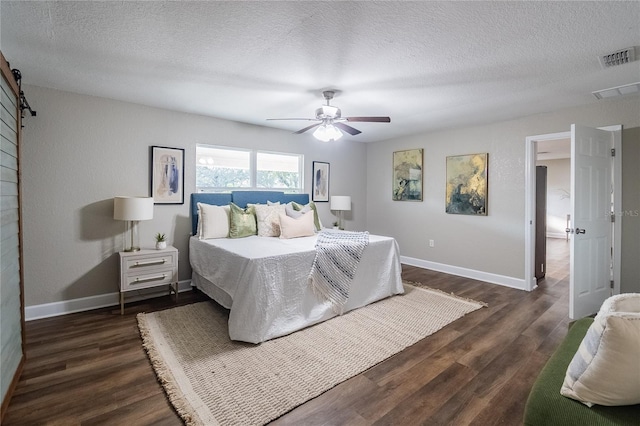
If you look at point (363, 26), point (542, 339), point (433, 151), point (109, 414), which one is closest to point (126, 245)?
point (109, 414)

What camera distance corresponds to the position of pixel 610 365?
1036 mm

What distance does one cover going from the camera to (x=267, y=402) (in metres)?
1.80

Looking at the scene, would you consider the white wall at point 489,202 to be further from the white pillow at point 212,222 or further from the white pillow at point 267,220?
the white pillow at point 212,222

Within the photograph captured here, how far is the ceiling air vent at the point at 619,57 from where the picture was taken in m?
2.19

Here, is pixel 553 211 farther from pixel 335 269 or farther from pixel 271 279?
pixel 271 279

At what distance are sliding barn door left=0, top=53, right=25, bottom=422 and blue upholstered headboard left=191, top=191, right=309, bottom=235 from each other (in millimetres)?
1822

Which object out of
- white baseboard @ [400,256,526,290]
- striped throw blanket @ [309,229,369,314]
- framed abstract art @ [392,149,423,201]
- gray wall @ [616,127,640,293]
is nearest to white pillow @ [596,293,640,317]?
striped throw blanket @ [309,229,369,314]

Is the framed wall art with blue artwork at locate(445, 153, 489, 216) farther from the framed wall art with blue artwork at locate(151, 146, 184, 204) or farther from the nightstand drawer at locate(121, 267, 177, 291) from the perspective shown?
the nightstand drawer at locate(121, 267, 177, 291)

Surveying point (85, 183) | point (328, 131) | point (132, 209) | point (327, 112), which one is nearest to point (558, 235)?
point (328, 131)

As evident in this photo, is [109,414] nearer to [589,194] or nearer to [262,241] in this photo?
[262,241]

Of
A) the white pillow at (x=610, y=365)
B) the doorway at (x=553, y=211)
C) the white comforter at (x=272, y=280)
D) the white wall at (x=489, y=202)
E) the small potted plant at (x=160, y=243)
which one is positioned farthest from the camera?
the doorway at (x=553, y=211)

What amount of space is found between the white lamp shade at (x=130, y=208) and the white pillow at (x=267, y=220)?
1.33m

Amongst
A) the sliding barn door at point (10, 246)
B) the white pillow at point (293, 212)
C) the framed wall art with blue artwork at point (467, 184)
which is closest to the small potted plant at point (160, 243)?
the sliding barn door at point (10, 246)

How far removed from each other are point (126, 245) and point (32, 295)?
0.93 m
